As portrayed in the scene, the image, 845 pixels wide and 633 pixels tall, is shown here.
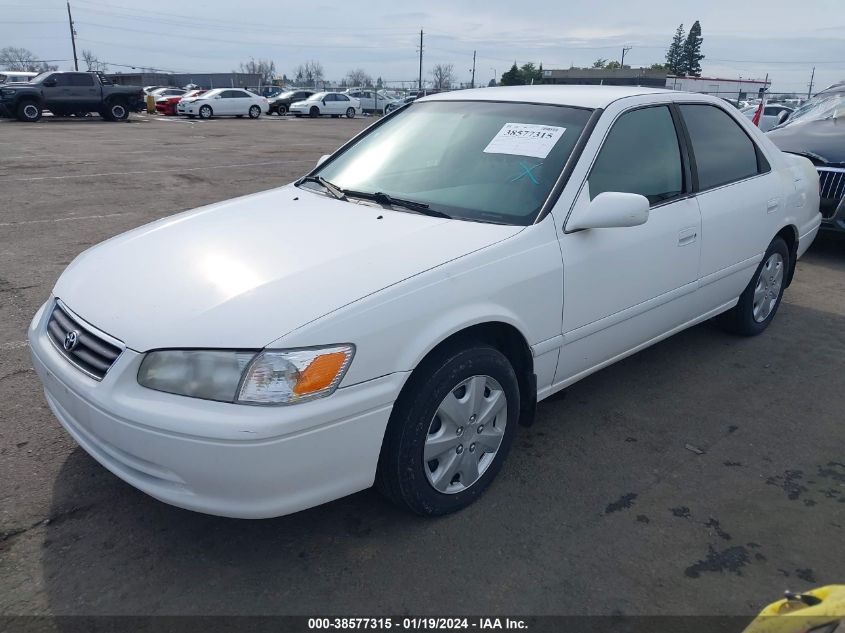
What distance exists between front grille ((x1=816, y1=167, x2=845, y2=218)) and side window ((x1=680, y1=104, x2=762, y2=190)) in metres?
3.03

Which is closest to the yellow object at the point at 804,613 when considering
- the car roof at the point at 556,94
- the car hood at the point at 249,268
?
the car hood at the point at 249,268

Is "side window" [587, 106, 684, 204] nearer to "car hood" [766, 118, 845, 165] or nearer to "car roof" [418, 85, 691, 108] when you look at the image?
"car roof" [418, 85, 691, 108]

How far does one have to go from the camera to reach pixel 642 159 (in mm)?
3518

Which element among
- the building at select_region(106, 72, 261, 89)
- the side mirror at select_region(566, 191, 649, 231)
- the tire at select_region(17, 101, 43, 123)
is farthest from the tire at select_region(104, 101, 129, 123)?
the building at select_region(106, 72, 261, 89)

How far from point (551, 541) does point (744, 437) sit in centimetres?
145

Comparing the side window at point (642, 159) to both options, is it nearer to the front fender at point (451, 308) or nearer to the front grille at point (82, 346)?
the front fender at point (451, 308)

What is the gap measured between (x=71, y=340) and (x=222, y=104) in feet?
105

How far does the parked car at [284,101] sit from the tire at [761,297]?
116 feet

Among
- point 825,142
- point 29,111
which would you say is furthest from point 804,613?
point 29,111

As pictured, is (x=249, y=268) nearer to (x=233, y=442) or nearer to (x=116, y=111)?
(x=233, y=442)

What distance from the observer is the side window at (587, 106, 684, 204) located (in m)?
3.27

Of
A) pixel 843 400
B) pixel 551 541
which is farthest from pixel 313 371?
pixel 843 400

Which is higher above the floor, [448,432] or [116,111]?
[448,432]

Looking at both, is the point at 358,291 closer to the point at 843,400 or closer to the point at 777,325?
the point at 843,400
